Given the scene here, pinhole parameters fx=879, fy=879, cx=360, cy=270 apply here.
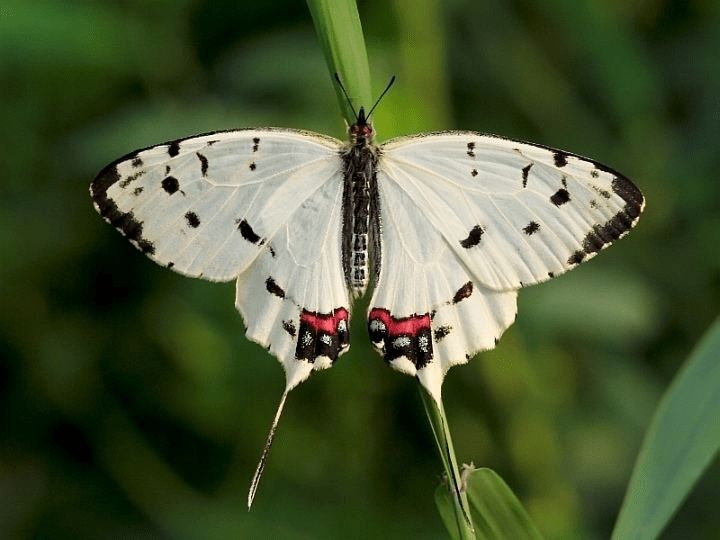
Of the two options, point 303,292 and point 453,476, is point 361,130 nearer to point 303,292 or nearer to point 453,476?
point 303,292

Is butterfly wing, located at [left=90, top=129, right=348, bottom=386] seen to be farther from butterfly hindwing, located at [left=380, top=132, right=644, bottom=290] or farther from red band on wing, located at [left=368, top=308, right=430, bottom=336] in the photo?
butterfly hindwing, located at [left=380, top=132, right=644, bottom=290]

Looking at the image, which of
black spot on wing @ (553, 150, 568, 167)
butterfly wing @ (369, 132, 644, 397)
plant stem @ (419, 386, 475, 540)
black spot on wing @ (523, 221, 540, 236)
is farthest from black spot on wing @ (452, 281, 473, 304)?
plant stem @ (419, 386, 475, 540)

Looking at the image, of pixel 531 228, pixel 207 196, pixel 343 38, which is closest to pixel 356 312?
pixel 207 196

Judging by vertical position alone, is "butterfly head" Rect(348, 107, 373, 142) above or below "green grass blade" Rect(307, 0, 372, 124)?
below

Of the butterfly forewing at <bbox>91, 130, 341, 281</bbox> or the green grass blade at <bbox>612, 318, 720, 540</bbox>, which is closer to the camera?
the green grass blade at <bbox>612, 318, 720, 540</bbox>

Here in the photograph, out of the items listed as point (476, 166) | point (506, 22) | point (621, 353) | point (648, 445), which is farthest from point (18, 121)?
point (648, 445)

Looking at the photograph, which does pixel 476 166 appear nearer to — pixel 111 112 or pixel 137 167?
pixel 137 167

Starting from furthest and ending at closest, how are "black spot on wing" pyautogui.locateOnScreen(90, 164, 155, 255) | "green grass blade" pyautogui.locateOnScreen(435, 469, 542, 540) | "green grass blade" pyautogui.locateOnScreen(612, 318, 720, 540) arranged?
1. "black spot on wing" pyautogui.locateOnScreen(90, 164, 155, 255)
2. "green grass blade" pyautogui.locateOnScreen(435, 469, 542, 540)
3. "green grass blade" pyautogui.locateOnScreen(612, 318, 720, 540)

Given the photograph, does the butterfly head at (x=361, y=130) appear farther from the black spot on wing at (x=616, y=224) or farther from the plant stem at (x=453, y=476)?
the plant stem at (x=453, y=476)
